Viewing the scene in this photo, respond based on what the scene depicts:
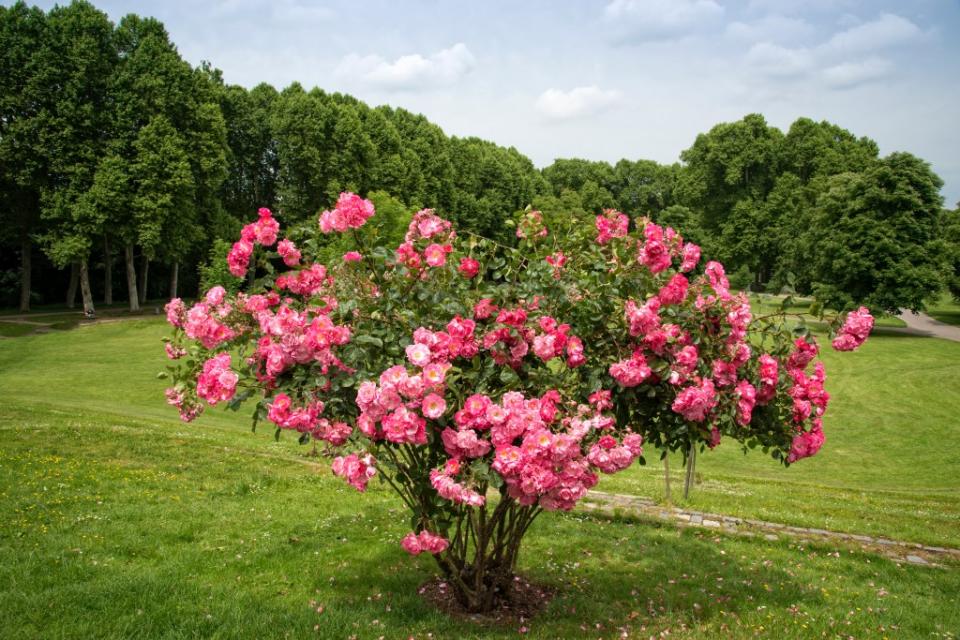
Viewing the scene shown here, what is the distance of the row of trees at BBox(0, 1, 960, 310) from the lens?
33.6 m

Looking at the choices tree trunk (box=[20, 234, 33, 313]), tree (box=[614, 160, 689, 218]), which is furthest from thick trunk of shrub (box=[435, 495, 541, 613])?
tree (box=[614, 160, 689, 218])

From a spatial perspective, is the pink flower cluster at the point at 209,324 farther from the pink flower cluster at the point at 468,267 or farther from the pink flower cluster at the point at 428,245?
the pink flower cluster at the point at 468,267

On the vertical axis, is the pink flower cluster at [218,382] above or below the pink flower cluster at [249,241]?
below

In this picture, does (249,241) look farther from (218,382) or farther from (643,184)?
(643,184)

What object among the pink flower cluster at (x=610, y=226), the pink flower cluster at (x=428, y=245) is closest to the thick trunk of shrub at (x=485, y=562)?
the pink flower cluster at (x=428, y=245)

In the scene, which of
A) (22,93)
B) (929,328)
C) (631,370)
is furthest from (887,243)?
(22,93)

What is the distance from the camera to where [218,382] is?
16.1 ft

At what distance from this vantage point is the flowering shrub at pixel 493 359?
4.51 m

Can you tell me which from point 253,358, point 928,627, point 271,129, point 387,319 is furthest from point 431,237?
point 271,129

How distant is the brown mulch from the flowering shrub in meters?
0.51

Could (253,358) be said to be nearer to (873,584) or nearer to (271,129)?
(873,584)

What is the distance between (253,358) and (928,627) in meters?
6.20

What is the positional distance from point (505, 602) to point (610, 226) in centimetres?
352

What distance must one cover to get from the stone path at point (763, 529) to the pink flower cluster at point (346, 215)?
6408 mm
